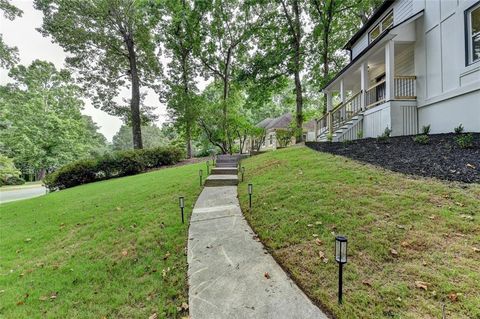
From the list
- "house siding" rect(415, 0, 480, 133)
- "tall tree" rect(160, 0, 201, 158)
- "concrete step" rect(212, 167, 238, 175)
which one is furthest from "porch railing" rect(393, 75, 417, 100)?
"tall tree" rect(160, 0, 201, 158)

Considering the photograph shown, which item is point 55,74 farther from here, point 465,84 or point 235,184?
point 465,84

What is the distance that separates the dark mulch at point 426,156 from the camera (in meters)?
4.74

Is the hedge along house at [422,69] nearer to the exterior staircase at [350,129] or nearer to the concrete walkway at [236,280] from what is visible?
the exterior staircase at [350,129]

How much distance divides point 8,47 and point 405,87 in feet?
71.6

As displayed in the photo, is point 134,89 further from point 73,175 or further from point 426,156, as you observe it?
point 426,156

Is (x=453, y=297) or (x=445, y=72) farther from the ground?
(x=445, y=72)

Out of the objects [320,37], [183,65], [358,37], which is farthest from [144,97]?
[358,37]

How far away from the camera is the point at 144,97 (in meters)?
19.3

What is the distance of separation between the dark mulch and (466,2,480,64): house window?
2.40 meters

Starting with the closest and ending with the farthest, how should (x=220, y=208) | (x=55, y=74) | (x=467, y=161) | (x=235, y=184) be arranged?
(x=467, y=161) → (x=220, y=208) → (x=235, y=184) → (x=55, y=74)

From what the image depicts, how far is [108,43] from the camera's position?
16750 mm

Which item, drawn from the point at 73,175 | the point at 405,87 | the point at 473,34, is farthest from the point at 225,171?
the point at 73,175

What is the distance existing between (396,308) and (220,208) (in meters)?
3.83

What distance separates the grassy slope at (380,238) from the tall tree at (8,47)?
17153 mm
